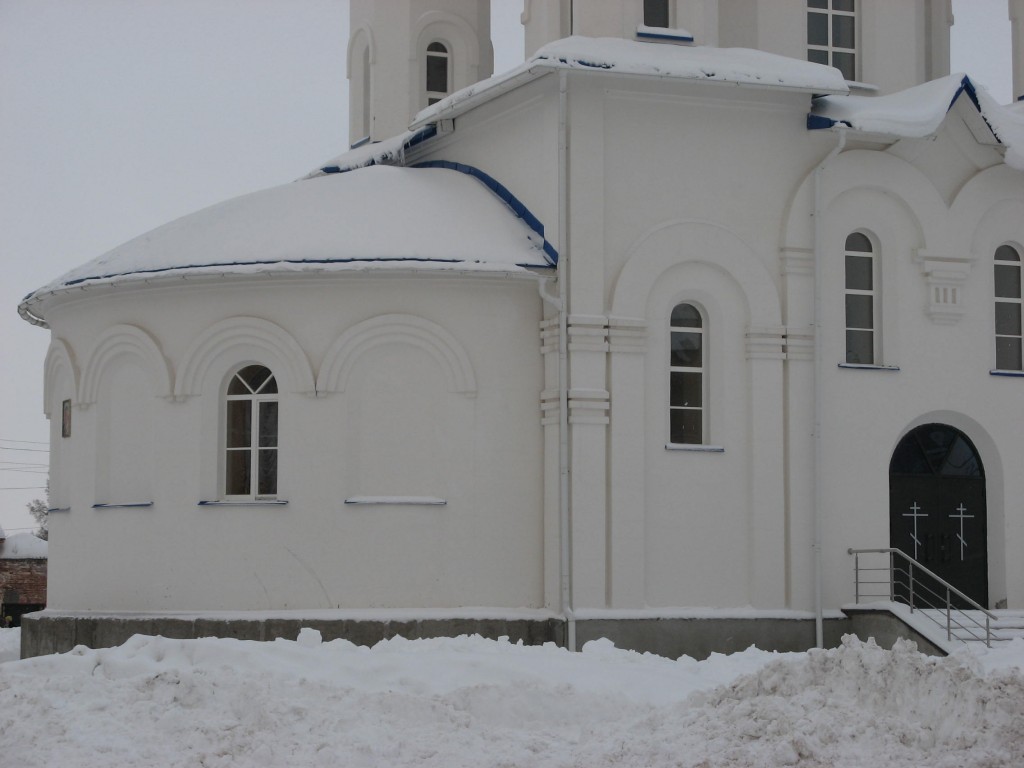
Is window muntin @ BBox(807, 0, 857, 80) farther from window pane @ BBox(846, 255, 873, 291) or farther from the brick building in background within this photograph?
the brick building in background

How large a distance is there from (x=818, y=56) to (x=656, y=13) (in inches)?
84.4

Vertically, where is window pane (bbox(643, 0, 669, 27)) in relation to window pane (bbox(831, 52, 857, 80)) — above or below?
above

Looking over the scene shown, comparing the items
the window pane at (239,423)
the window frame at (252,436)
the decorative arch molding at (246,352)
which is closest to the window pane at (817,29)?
the decorative arch molding at (246,352)

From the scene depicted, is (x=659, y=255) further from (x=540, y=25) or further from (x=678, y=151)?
(x=540, y=25)

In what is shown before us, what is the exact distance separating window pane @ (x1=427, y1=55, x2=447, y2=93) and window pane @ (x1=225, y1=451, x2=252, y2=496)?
734 centimetres

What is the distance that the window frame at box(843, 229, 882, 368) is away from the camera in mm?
17078

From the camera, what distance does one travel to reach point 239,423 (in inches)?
659

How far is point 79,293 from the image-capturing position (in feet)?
57.3

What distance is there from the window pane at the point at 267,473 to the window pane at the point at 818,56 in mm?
7753

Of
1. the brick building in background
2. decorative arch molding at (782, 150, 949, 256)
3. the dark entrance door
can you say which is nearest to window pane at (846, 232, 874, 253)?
decorative arch molding at (782, 150, 949, 256)

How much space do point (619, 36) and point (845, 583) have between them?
20.9 feet

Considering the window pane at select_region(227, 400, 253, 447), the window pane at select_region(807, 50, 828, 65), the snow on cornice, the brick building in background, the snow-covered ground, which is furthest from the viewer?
the brick building in background

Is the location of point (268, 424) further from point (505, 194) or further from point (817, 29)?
point (817, 29)

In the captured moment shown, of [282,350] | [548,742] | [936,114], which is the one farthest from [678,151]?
[548,742]
